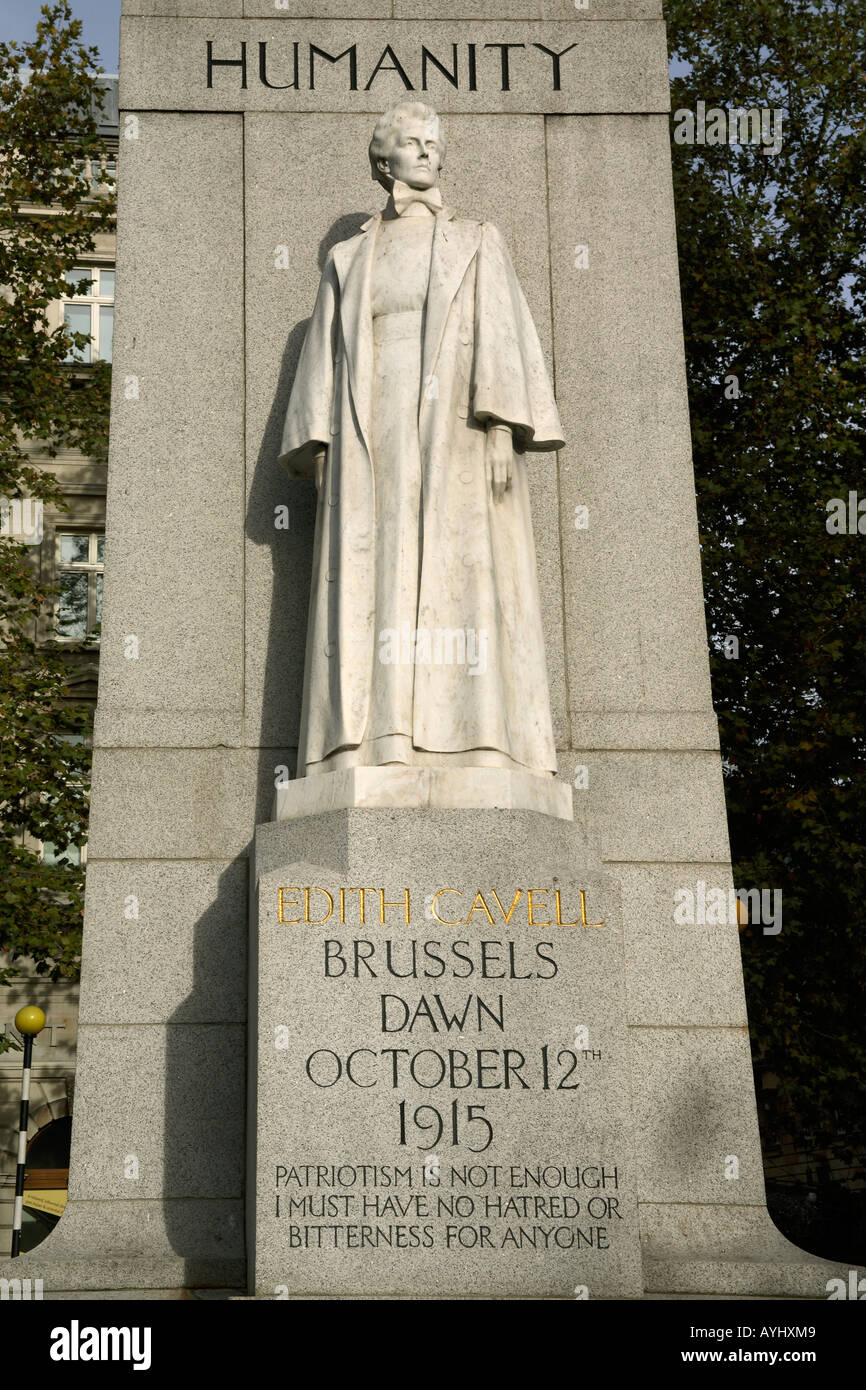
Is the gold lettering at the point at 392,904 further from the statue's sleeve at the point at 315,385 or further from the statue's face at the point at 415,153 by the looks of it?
the statue's face at the point at 415,153

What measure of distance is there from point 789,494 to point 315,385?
1411 centimetres

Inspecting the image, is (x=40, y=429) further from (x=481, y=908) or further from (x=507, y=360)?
(x=481, y=908)

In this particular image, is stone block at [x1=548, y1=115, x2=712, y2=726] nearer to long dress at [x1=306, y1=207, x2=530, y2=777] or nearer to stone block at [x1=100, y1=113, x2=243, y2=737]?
long dress at [x1=306, y1=207, x2=530, y2=777]

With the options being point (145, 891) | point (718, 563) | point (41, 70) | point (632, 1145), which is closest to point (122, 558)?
point (145, 891)

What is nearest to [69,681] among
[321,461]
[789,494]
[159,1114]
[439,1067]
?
[789,494]

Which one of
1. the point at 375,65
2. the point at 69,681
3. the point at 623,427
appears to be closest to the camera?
the point at 623,427

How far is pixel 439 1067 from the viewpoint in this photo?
347 inches

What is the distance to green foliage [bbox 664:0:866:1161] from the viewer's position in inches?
843

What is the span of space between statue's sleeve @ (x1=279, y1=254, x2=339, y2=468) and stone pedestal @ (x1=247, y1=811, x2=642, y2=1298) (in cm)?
249

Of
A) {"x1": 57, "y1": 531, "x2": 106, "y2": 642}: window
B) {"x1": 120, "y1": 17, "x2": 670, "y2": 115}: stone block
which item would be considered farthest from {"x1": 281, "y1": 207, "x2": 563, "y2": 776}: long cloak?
{"x1": 57, "y1": 531, "x2": 106, "y2": 642}: window

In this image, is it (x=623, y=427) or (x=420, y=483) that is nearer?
(x=420, y=483)

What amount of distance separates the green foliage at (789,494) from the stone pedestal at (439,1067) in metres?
12.3

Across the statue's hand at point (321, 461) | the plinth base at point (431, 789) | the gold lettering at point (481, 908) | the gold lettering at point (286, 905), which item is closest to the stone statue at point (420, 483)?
the statue's hand at point (321, 461)
